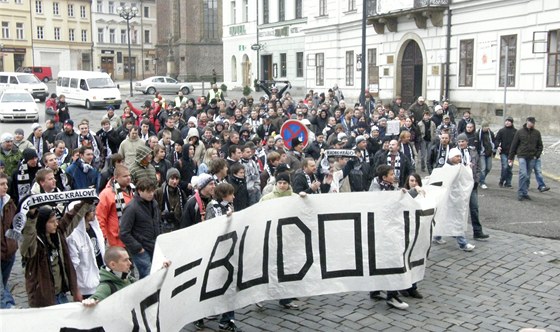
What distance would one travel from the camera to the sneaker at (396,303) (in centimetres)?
761

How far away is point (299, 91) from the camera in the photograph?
4409 cm

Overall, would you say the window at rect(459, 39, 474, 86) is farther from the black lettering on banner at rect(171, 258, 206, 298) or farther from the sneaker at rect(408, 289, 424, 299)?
the black lettering on banner at rect(171, 258, 206, 298)

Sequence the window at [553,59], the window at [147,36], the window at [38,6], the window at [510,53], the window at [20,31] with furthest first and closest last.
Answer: the window at [147,36] → the window at [38,6] → the window at [20,31] → the window at [510,53] → the window at [553,59]

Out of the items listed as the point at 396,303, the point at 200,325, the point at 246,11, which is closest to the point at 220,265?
the point at 200,325

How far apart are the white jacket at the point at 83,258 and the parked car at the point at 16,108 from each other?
25707 millimetres

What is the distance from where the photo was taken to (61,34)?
8556cm

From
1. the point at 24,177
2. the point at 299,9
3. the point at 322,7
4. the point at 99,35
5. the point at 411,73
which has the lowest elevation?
the point at 24,177

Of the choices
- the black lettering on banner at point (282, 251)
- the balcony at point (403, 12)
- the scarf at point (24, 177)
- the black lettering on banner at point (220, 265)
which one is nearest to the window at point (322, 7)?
the balcony at point (403, 12)

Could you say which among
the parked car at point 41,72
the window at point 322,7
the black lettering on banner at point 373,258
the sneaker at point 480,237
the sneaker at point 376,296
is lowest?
the sneaker at point 376,296

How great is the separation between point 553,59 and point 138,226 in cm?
1985

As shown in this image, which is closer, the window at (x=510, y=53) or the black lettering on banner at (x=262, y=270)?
the black lettering on banner at (x=262, y=270)

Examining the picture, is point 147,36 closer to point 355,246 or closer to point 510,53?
point 510,53

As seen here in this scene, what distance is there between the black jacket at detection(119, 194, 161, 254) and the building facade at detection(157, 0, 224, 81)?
60.2 metres

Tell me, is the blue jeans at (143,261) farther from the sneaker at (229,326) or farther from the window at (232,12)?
the window at (232,12)
